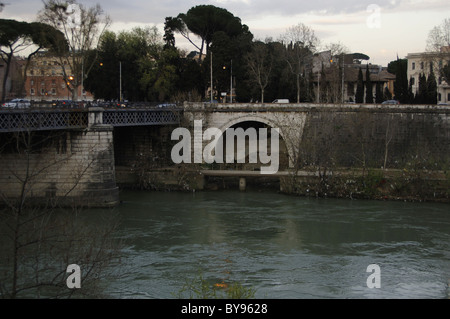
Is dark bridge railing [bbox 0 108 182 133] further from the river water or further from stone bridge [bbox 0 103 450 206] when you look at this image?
the river water

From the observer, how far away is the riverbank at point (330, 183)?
90.2ft

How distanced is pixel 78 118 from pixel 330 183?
12.0 meters

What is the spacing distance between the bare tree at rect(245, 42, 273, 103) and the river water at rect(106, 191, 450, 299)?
2009 centimetres

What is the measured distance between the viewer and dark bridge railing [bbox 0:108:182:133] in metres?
21.5

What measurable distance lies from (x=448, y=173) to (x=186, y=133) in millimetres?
14653

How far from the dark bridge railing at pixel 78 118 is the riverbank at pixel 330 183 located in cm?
308

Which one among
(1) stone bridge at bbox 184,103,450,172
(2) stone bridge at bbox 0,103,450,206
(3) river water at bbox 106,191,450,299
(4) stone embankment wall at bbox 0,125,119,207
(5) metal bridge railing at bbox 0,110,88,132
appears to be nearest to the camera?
(3) river water at bbox 106,191,450,299

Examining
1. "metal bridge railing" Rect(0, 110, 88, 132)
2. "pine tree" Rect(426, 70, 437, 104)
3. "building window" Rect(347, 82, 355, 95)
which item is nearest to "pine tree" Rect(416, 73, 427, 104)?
"pine tree" Rect(426, 70, 437, 104)

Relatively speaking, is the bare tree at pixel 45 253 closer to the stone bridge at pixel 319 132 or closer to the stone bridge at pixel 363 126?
the stone bridge at pixel 319 132

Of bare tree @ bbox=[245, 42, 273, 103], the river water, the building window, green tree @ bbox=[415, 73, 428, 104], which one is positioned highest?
bare tree @ bbox=[245, 42, 273, 103]

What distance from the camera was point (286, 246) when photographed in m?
18.8

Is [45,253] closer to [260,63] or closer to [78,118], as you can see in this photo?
[78,118]

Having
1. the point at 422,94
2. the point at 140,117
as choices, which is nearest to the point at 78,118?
the point at 140,117
